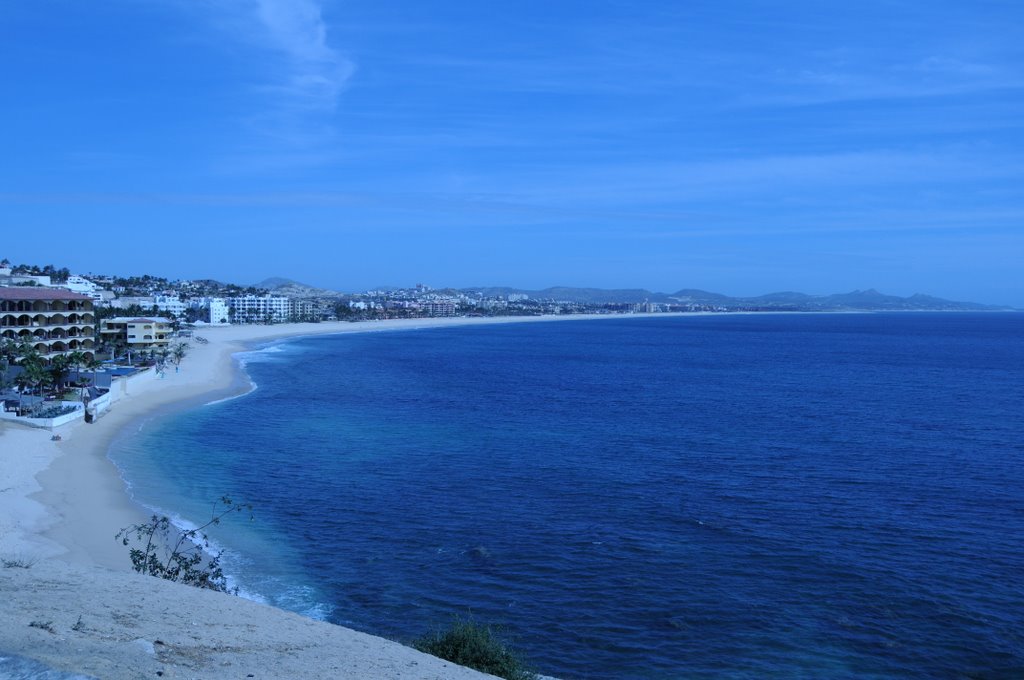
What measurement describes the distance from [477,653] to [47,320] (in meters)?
57.4

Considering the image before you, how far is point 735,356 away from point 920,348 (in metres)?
34.5

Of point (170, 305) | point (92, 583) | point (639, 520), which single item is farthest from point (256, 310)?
point (92, 583)

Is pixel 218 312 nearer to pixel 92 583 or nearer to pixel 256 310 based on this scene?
pixel 256 310

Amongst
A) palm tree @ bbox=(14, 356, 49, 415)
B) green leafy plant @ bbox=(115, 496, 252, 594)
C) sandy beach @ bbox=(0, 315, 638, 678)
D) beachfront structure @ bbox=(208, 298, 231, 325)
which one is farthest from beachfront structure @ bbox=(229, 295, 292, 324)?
green leafy plant @ bbox=(115, 496, 252, 594)

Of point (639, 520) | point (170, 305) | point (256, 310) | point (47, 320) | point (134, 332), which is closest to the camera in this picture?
point (639, 520)

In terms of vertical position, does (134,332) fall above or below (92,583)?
above

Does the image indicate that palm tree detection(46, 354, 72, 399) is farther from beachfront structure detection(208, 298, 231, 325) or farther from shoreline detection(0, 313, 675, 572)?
beachfront structure detection(208, 298, 231, 325)

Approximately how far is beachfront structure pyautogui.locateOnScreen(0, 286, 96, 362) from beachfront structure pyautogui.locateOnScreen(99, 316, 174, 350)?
1327 centimetres

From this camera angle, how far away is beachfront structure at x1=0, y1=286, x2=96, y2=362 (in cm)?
5644

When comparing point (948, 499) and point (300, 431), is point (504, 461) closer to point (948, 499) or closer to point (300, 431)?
point (300, 431)

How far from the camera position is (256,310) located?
182 meters

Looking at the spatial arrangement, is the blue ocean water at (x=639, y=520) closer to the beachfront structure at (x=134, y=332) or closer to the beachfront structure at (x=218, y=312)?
the beachfront structure at (x=134, y=332)

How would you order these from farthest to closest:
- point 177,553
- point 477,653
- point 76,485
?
point 76,485, point 177,553, point 477,653

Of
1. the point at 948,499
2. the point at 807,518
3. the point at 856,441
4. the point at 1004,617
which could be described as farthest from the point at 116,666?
the point at 856,441
